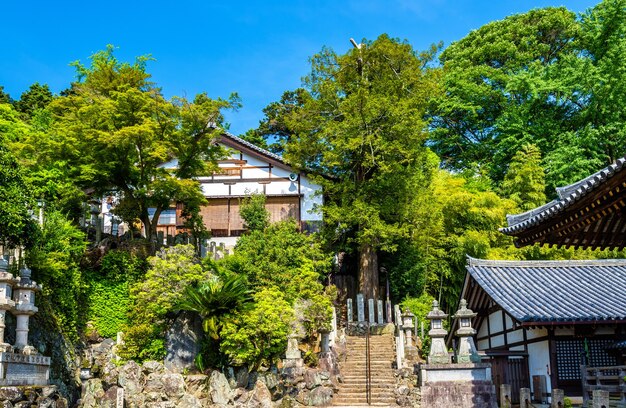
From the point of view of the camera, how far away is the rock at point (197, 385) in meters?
20.4

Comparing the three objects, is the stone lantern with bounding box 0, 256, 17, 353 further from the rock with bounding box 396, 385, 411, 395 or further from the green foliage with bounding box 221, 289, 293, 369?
the rock with bounding box 396, 385, 411, 395

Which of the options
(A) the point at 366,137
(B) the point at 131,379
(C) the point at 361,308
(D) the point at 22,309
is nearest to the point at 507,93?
(A) the point at 366,137

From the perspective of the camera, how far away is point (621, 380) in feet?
40.0

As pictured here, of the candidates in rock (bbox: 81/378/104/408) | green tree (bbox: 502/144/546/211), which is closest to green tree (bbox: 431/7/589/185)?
green tree (bbox: 502/144/546/211)

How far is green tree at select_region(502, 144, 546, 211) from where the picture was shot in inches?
1098

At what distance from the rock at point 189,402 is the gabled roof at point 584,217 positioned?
13595 millimetres

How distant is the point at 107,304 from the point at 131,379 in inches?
177

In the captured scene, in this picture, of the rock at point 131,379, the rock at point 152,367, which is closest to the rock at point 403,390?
the rock at point 152,367

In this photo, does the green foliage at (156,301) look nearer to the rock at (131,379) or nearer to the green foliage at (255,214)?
the rock at (131,379)

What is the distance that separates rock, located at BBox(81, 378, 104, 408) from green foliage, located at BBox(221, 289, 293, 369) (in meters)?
4.20

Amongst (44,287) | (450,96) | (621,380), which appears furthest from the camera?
(450,96)

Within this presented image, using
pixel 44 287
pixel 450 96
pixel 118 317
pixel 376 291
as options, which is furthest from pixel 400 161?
pixel 44 287

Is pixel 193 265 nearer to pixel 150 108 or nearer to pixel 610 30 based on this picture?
pixel 150 108

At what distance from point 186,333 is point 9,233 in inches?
341
